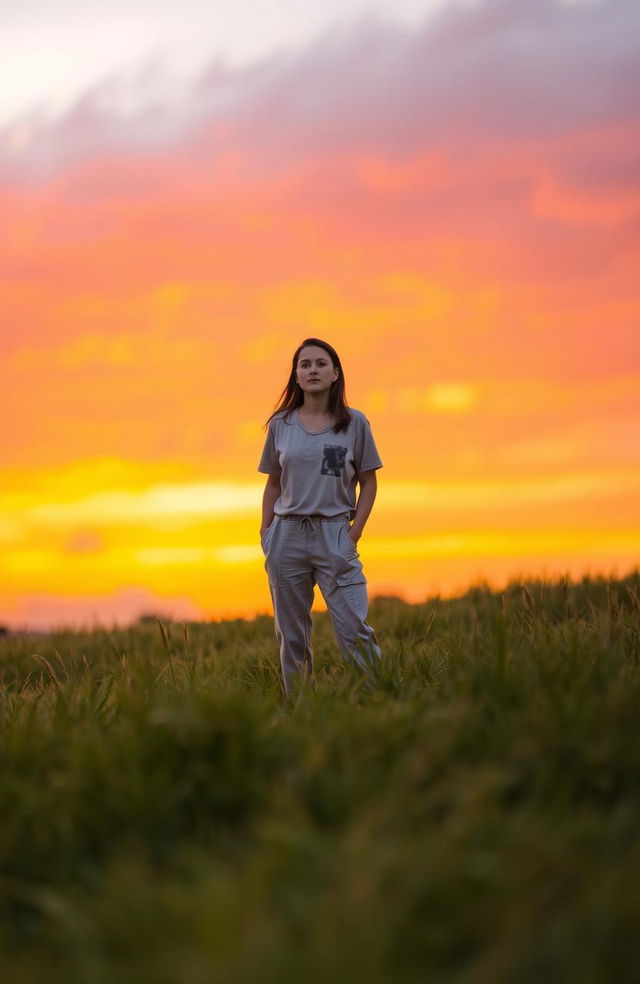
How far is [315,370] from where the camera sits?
254 inches

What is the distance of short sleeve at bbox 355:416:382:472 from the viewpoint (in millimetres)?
6512

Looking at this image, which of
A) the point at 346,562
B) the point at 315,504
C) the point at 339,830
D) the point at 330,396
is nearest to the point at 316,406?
the point at 330,396

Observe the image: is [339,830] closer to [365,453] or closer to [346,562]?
[346,562]

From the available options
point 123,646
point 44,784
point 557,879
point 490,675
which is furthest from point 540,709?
point 123,646

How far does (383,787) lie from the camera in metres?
3.44

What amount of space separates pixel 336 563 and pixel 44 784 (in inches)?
104

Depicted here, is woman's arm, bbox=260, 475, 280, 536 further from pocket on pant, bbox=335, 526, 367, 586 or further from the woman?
pocket on pant, bbox=335, 526, 367, 586

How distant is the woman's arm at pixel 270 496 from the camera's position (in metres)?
6.61

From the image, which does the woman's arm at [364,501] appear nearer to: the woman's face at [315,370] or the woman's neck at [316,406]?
the woman's neck at [316,406]

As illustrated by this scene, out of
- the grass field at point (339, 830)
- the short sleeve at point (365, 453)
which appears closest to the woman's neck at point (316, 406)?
the short sleeve at point (365, 453)

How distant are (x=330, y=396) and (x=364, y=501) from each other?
0.76 metres

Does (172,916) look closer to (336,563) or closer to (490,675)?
(490,675)

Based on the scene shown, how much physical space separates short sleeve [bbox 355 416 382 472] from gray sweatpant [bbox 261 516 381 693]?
1.41ft

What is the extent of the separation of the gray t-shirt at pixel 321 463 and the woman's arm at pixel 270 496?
9 centimetres
